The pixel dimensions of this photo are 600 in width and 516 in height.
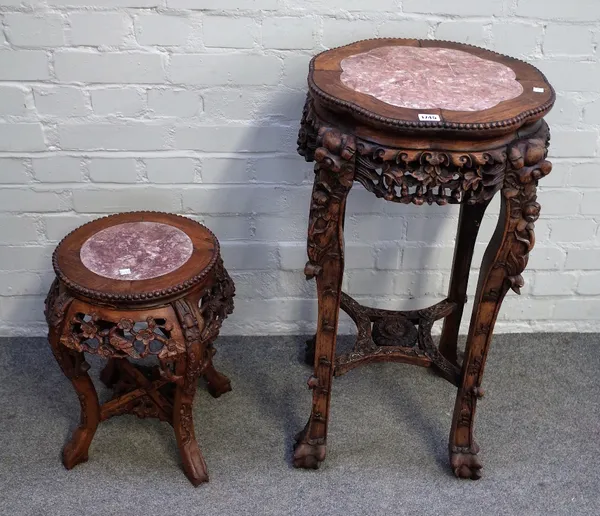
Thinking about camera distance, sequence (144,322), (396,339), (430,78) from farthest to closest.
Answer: (396,339)
(144,322)
(430,78)

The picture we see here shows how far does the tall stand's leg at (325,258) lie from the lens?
1341 mm

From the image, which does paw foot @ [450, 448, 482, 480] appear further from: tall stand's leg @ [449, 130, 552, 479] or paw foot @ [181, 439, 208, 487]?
paw foot @ [181, 439, 208, 487]

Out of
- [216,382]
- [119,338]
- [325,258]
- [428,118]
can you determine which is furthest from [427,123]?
[216,382]

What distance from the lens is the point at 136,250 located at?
1.60 meters

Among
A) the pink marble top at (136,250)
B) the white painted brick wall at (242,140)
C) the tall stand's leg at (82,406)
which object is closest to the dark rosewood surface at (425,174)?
the white painted brick wall at (242,140)

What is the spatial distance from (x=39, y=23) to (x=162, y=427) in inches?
39.1

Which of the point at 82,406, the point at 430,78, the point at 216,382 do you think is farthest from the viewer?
the point at 216,382

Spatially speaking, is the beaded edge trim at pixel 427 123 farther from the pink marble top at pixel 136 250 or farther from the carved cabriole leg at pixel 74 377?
the carved cabriole leg at pixel 74 377

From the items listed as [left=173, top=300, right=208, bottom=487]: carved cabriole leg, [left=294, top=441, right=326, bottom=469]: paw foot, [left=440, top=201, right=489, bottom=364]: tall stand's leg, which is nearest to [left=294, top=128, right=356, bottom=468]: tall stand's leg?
[left=294, top=441, right=326, bottom=469]: paw foot

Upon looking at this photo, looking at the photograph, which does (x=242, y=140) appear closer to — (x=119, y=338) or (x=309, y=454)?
(x=119, y=338)

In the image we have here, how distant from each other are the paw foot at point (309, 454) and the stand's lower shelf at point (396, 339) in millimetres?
188

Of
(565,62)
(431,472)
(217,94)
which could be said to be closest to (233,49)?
(217,94)

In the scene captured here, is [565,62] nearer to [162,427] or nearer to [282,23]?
[282,23]

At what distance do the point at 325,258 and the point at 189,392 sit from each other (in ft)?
1.43
